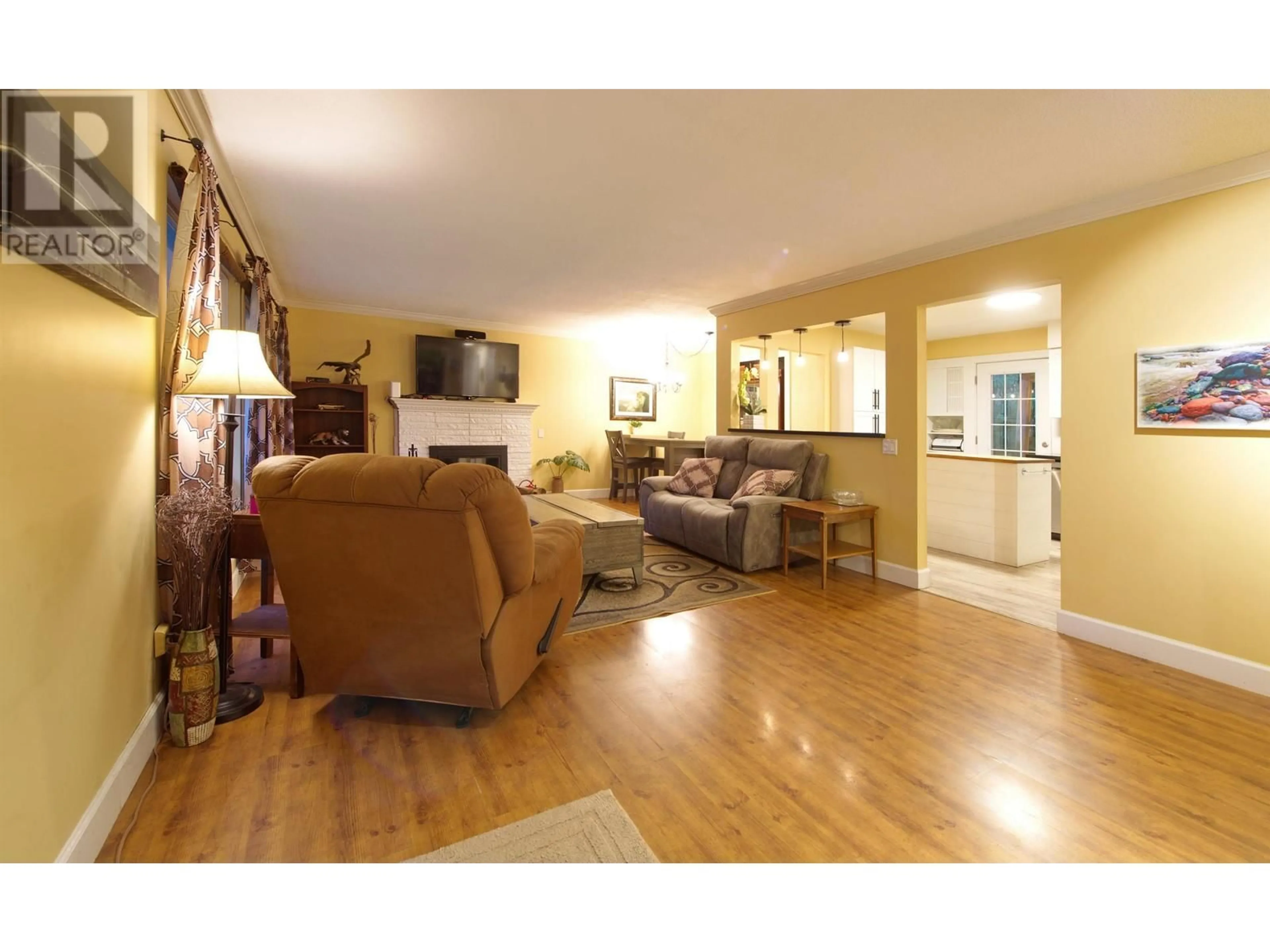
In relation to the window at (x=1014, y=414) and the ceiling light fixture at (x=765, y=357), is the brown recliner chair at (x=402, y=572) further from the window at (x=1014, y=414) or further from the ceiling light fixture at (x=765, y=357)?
the window at (x=1014, y=414)

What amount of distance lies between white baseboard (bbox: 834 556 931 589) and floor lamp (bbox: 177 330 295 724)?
4.07 meters

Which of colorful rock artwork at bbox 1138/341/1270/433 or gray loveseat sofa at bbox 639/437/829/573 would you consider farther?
gray loveseat sofa at bbox 639/437/829/573

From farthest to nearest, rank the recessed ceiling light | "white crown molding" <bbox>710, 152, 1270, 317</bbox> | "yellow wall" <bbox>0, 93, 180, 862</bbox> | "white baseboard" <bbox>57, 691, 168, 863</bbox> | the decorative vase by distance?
1. the recessed ceiling light
2. "white crown molding" <bbox>710, 152, 1270, 317</bbox>
3. the decorative vase
4. "white baseboard" <bbox>57, 691, 168, 863</bbox>
5. "yellow wall" <bbox>0, 93, 180, 862</bbox>

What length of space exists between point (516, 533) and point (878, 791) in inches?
58.2

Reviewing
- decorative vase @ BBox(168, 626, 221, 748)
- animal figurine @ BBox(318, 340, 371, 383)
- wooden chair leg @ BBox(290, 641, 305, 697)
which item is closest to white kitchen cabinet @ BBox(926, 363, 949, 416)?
animal figurine @ BBox(318, 340, 371, 383)

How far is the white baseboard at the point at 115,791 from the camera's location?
51.9 inches

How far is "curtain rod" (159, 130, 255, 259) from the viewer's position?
2.03m

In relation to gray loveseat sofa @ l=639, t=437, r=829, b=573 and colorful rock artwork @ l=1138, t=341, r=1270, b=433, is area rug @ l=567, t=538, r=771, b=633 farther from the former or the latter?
colorful rock artwork @ l=1138, t=341, r=1270, b=433

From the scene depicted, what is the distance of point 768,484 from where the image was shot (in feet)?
15.2

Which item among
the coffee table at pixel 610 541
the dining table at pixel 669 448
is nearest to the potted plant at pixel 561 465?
the dining table at pixel 669 448

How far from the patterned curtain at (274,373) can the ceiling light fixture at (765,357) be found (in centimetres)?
418
